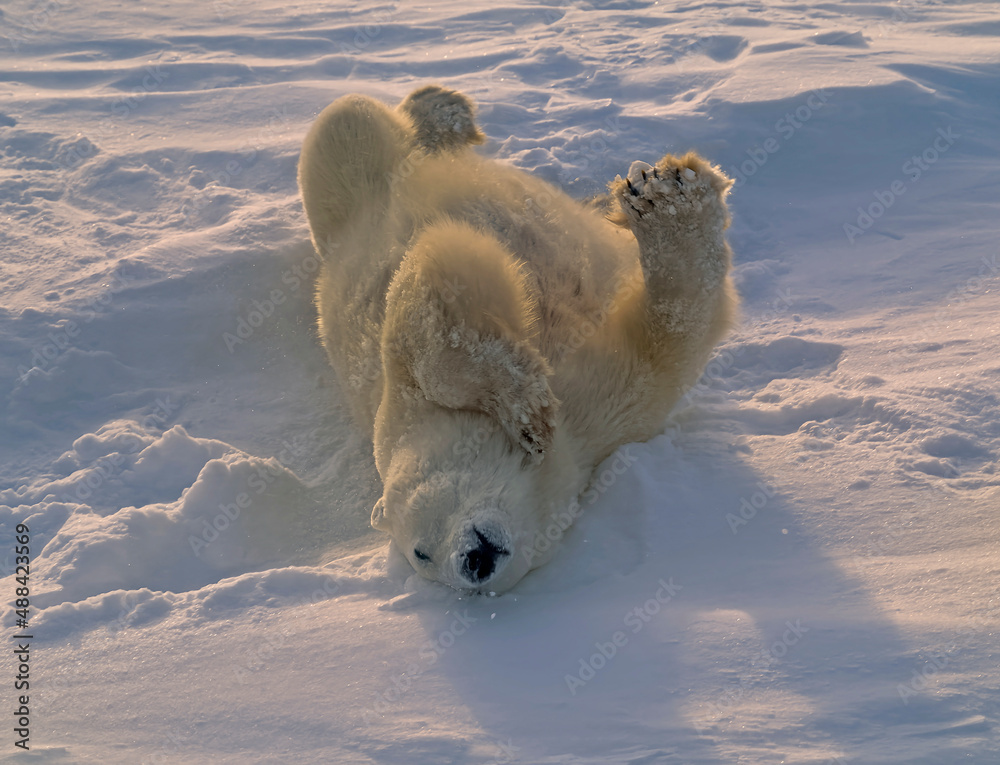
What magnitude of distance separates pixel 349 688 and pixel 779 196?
4088 millimetres

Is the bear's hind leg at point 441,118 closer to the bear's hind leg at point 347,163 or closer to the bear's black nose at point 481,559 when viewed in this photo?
the bear's hind leg at point 347,163

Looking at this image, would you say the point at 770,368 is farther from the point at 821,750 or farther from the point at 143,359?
the point at 143,359

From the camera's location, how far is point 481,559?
2703 mm

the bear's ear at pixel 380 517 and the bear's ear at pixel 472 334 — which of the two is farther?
the bear's ear at pixel 380 517

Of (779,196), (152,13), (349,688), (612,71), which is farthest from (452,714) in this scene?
(152,13)

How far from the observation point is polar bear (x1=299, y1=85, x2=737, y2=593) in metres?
2.87
